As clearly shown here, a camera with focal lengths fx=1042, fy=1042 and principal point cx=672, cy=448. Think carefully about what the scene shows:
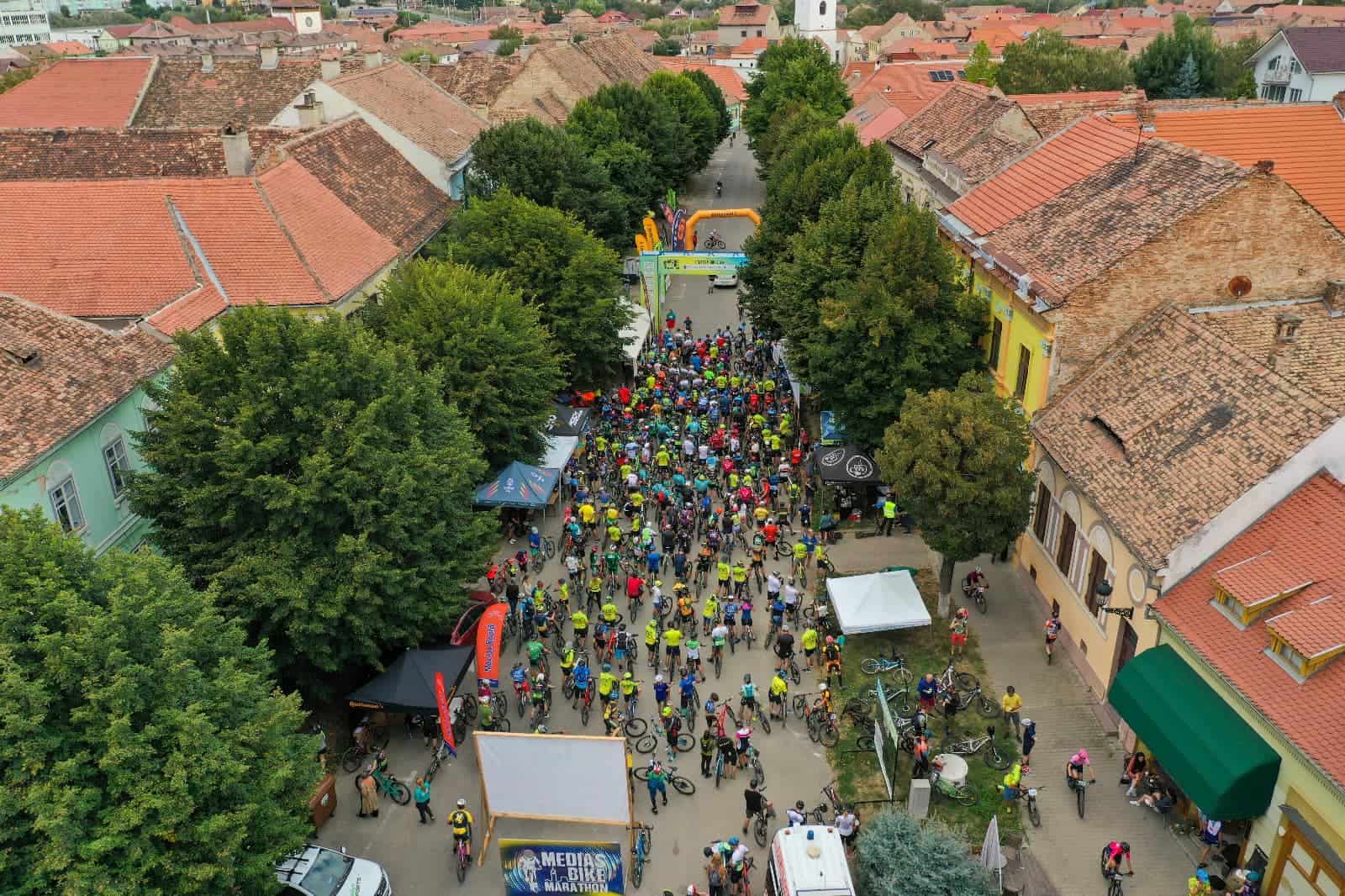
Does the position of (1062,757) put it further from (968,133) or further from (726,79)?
(726,79)

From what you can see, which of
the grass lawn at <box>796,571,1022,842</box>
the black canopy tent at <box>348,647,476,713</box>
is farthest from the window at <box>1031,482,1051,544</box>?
the black canopy tent at <box>348,647,476,713</box>

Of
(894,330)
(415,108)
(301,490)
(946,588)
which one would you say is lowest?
(946,588)

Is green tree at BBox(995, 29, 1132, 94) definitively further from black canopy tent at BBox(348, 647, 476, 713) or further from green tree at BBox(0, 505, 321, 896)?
green tree at BBox(0, 505, 321, 896)

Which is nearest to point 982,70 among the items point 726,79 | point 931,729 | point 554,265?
point 726,79

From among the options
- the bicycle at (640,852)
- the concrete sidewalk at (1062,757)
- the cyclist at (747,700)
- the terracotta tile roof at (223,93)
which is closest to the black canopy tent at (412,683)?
the bicycle at (640,852)

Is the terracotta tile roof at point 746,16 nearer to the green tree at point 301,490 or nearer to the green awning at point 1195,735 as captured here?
the green tree at point 301,490

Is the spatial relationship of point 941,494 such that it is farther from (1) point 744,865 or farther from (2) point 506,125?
(2) point 506,125

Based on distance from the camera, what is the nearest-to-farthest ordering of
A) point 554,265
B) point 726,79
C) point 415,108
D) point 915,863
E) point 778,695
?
point 915,863 < point 778,695 < point 554,265 < point 415,108 < point 726,79
